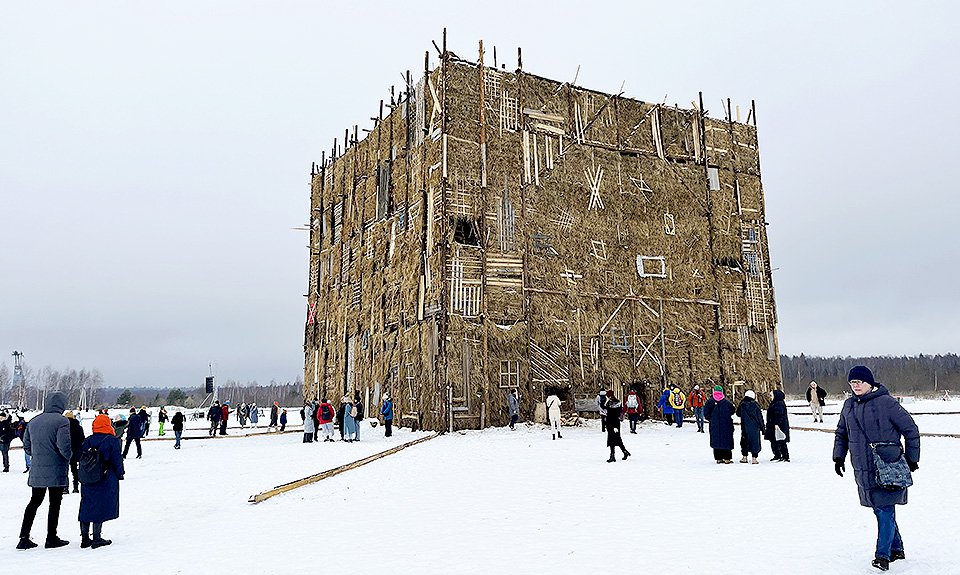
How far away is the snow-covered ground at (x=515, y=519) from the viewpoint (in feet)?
22.0

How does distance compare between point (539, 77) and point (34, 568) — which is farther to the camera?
point (539, 77)

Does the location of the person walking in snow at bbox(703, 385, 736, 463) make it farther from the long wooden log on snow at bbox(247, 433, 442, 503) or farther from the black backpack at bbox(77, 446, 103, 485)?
the black backpack at bbox(77, 446, 103, 485)

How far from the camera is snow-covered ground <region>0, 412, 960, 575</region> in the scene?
6703 millimetres

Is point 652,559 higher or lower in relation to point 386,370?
lower

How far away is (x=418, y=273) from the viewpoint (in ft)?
90.5

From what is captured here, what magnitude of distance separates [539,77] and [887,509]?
2638 centimetres

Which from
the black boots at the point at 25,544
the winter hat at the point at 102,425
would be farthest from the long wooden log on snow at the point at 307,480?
the black boots at the point at 25,544

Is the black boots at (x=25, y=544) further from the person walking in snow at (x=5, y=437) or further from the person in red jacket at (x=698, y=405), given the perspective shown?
the person in red jacket at (x=698, y=405)

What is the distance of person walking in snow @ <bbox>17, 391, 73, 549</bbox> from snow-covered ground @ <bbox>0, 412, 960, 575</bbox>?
25 cm

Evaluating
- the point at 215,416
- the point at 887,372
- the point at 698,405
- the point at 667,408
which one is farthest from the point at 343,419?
the point at 887,372

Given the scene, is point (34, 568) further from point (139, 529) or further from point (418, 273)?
point (418, 273)

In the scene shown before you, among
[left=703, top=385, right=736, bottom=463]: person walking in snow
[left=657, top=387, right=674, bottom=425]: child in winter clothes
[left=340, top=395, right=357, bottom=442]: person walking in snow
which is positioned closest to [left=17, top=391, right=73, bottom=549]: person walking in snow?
[left=703, top=385, right=736, bottom=463]: person walking in snow

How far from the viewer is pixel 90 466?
27.1ft

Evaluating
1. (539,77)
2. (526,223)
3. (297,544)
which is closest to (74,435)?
(297,544)
